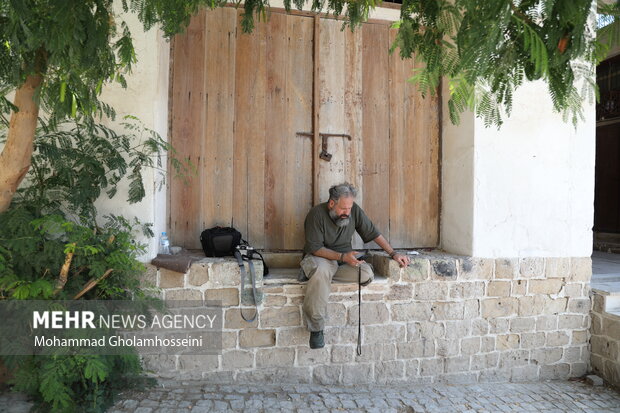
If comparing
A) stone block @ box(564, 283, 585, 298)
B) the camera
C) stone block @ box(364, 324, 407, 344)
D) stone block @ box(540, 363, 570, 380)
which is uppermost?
the camera

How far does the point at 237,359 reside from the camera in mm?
3598

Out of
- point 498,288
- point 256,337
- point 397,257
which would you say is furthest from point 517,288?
point 256,337

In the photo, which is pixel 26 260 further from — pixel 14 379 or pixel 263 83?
pixel 263 83

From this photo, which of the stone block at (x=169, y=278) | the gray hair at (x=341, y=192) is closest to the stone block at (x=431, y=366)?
the gray hair at (x=341, y=192)

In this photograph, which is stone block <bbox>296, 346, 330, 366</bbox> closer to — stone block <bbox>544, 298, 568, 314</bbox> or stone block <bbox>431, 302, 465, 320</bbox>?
stone block <bbox>431, 302, 465, 320</bbox>

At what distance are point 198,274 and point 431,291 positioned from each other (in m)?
2.12

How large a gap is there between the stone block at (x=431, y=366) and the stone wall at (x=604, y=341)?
1621mm

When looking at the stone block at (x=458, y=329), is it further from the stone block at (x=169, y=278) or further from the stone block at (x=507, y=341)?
the stone block at (x=169, y=278)

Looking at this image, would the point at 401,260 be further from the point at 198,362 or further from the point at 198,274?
the point at 198,362

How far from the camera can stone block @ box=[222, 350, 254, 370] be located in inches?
141

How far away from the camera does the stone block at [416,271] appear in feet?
12.7

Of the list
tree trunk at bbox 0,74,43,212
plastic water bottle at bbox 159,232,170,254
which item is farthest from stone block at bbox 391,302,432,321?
tree trunk at bbox 0,74,43,212

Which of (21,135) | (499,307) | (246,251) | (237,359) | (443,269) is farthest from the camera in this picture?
(499,307)

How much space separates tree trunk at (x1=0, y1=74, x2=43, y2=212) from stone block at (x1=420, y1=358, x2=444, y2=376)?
355 centimetres
